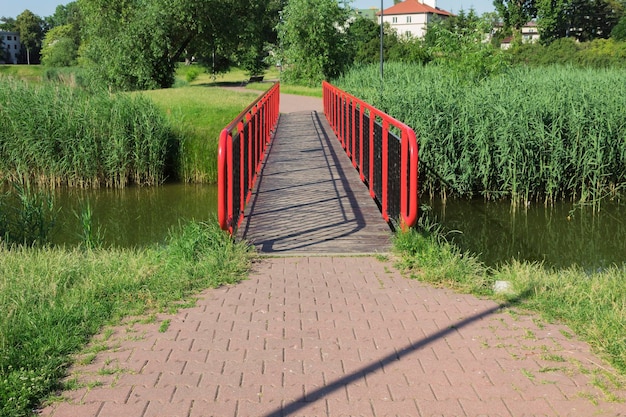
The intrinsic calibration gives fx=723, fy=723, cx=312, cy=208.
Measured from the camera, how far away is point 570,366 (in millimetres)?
4145

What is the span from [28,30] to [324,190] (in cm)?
12877

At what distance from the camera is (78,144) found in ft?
49.5

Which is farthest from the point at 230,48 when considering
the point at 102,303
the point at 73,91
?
the point at 102,303

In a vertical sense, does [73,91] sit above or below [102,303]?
above

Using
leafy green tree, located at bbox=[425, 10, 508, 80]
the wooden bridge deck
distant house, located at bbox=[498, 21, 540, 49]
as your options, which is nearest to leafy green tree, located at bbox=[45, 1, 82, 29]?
distant house, located at bbox=[498, 21, 540, 49]

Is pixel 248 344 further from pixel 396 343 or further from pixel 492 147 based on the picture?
A: pixel 492 147

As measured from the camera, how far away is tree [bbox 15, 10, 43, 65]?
124938 mm

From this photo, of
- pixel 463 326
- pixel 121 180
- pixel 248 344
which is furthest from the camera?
pixel 121 180

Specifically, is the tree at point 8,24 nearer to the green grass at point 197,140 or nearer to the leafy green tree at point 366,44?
the leafy green tree at point 366,44

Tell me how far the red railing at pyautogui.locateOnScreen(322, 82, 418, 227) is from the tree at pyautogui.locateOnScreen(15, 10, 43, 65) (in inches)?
4880

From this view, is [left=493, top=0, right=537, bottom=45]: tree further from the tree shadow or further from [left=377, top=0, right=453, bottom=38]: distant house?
the tree shadow

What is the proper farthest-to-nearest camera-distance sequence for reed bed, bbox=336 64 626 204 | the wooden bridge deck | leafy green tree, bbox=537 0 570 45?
1. leafy green tree, bbox=537 0 570 45
2. reed bed, bbox=336 64 626 204
3. the wooden bridge deck

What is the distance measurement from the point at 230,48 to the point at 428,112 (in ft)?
89.8

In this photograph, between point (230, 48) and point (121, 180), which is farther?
point (230, 48)
